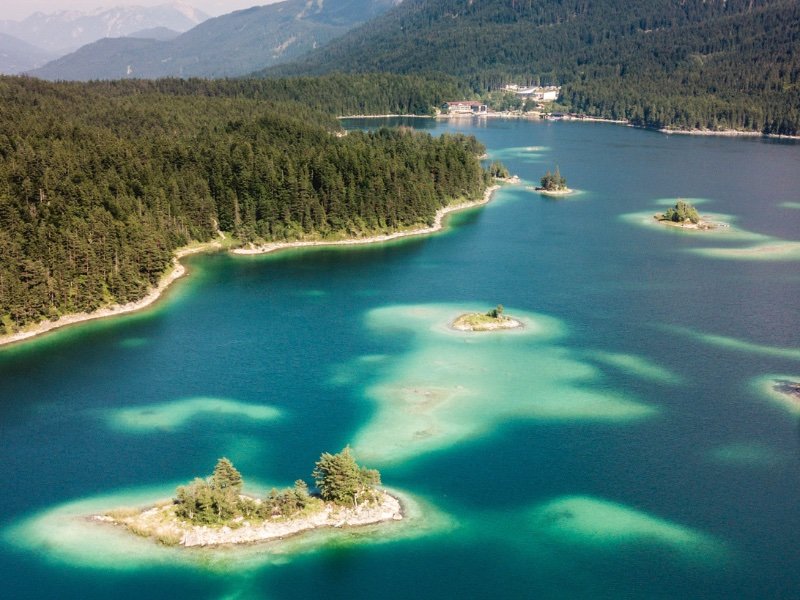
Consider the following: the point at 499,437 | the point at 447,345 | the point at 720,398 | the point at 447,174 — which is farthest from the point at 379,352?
the point at 447,174

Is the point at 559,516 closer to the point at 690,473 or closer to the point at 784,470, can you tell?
the point at 690,473

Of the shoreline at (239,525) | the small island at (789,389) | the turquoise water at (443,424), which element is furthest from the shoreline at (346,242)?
the shoreline at (239,525)

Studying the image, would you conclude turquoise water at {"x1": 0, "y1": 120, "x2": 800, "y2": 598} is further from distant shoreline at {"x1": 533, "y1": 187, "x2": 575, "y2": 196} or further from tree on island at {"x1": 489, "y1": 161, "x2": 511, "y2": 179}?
tree on island at {"x1": 489, "y1": 161, "x2": 511, "y2": 179}

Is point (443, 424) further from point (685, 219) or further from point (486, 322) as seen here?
point (685, 219)

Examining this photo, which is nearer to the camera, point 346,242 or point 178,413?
point 178,413

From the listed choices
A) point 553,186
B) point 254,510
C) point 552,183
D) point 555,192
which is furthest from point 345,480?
point 552,183

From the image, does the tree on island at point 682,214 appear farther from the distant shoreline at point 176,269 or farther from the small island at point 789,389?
the small island at point 789,389

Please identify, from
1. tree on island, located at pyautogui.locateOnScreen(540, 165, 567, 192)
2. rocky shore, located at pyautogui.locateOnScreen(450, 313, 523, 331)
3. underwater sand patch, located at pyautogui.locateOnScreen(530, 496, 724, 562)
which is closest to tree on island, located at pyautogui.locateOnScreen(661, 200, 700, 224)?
tree on island, located at pyautogui.locateOnScreen(540, 165, 567, 192)
